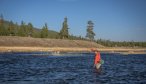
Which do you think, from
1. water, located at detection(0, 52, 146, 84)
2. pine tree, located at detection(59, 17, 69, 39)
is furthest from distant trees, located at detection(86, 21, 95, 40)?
water, located at detection(0, 52, 146, 84)

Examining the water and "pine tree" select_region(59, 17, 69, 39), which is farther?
"pine tree" select_region(59, 17, 69, 39)

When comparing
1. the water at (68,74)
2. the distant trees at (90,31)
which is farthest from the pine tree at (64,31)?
the water at (68,74)

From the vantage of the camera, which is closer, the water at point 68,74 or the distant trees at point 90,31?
the water at point 68,74

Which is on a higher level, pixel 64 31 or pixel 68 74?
pixel 64 31

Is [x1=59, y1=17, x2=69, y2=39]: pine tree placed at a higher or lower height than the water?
higher

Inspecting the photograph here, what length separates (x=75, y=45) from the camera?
172250 mm

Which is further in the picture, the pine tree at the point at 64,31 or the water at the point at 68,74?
the pine tree at the point at 64,31

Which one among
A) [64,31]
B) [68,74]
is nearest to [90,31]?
[64,31]

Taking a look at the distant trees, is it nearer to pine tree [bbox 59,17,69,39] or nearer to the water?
pine tree [bbox 59,17,69,39]

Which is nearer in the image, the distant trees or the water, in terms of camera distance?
the water

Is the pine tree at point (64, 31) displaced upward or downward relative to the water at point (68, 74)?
upward

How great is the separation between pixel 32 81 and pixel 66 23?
150 metres

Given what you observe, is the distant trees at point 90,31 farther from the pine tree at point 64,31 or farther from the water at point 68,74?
the water at point 68,74

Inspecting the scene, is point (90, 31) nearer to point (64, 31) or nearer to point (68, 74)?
point (64, 31)
